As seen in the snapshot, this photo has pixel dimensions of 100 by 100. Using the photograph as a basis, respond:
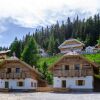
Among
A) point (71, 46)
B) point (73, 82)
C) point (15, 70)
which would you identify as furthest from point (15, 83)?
point (71, 46)

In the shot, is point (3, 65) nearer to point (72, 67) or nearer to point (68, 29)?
point (72, 67)

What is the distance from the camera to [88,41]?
143 m

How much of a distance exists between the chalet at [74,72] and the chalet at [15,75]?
15.1 feet

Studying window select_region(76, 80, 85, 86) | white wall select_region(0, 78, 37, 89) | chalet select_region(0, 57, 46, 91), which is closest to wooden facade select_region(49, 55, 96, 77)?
window select_region(76, 80, 85, 86)

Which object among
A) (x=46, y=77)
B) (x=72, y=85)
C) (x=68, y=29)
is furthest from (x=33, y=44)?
(x=68, y=29)

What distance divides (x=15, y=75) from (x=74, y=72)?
10.8 m

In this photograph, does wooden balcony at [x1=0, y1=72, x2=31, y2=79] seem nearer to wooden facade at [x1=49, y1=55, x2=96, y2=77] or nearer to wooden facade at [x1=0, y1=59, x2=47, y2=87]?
wooden facade at [x1=0, y1=59, x2=47, y2=87]

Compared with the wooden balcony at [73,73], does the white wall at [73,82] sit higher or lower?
lower

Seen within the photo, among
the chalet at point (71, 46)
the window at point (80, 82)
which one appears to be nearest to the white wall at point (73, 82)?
the window at point (80, 82)

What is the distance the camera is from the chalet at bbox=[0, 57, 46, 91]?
2520 inches

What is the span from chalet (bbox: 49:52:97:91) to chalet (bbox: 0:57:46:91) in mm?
4612

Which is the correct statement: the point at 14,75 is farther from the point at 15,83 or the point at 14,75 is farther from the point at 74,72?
the point at 74,72

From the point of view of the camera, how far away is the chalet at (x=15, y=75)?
2520 inches

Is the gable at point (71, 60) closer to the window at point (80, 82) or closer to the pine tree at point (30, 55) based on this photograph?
the window at point (80, 82)
